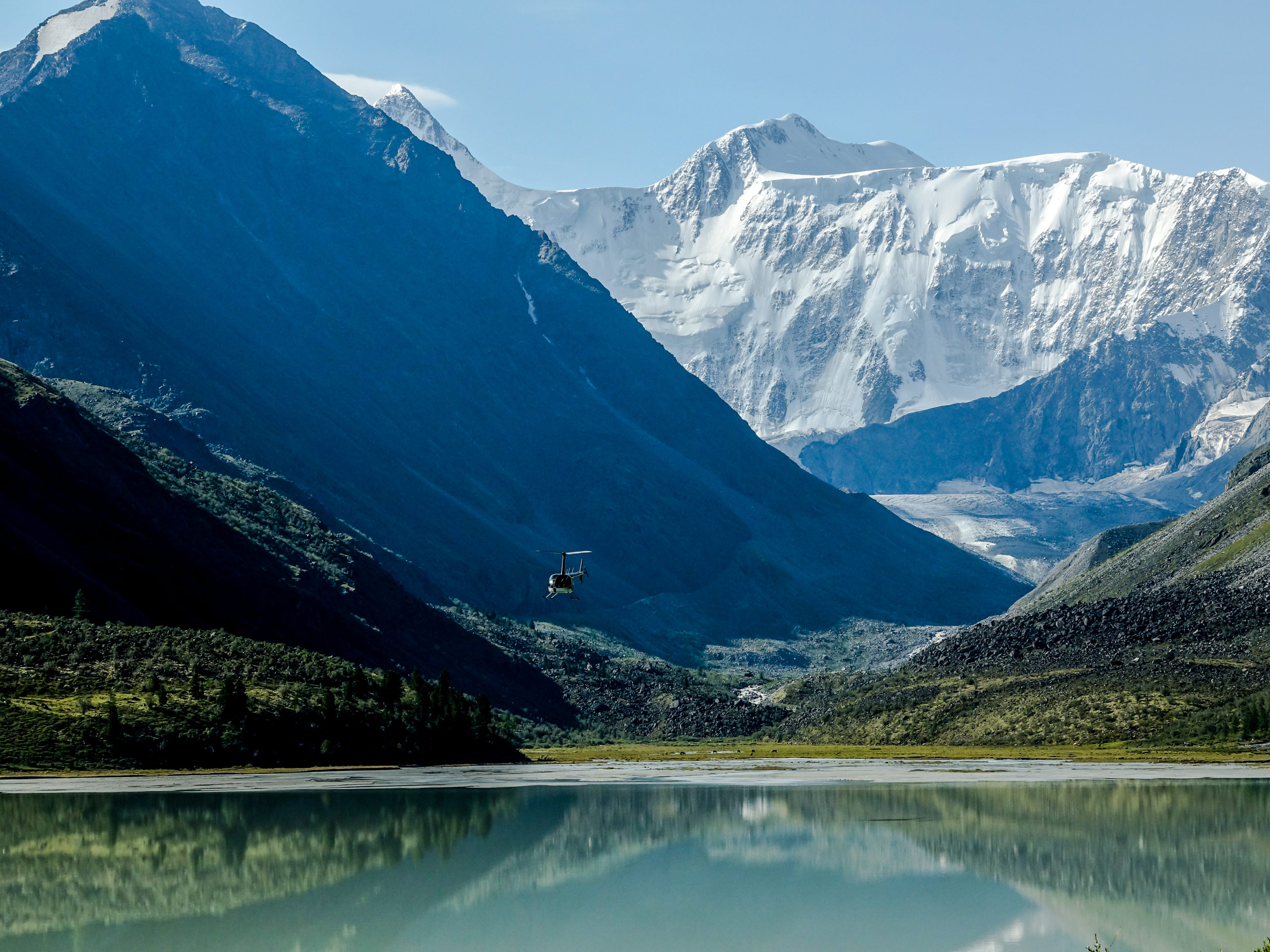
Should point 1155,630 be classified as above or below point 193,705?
above

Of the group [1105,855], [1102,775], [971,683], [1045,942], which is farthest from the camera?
[971,683]

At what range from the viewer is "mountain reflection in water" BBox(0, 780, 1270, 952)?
44.4 metres

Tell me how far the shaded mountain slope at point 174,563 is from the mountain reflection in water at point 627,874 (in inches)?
2389

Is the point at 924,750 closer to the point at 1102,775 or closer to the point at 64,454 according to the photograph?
the point at 1102,775

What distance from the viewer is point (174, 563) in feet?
495

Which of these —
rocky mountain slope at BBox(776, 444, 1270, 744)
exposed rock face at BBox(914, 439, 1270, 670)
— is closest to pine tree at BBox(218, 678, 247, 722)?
rocky mountain slope at BBox(776, 444, 1270, 744)

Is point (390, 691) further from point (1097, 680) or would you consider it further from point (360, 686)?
point (1097, 680)

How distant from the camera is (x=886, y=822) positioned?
7088cm

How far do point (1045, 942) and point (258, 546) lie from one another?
150 m

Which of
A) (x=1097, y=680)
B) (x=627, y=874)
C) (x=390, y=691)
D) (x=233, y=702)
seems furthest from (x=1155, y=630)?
(x=627, y=874)

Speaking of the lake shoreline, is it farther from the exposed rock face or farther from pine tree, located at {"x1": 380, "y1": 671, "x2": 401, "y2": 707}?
the exposed rock face

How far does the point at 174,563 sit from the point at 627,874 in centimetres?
10580

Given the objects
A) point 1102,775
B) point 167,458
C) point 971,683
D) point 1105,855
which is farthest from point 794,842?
point 167,458

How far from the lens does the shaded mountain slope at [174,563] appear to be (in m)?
134
